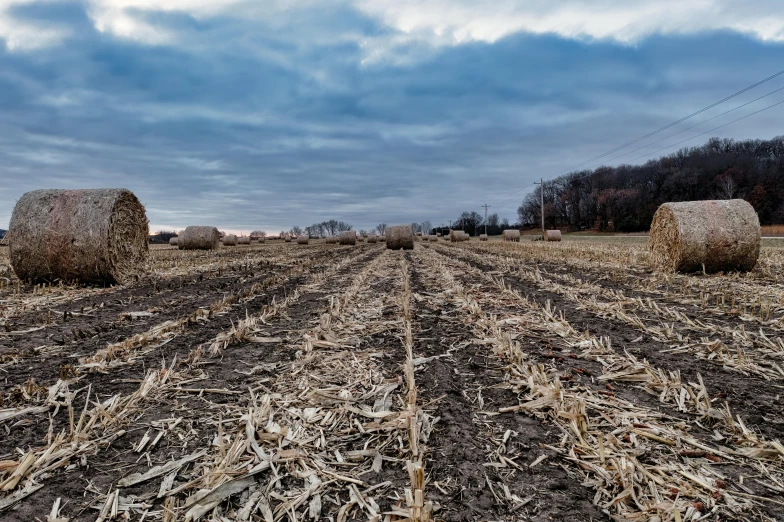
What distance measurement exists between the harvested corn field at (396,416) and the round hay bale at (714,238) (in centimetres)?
502

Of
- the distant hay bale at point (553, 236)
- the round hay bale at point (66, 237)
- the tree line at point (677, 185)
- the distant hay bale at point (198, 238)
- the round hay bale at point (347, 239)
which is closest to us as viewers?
the round hay bale at point (66, 237)

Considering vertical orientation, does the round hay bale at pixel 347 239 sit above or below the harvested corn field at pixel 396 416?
above

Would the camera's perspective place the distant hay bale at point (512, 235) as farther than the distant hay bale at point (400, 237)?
Yes

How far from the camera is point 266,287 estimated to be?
10.2 metres

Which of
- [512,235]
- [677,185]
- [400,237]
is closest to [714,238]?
[400,237]

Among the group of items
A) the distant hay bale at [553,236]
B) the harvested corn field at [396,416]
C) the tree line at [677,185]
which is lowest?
the harvested corn field at [396,416]

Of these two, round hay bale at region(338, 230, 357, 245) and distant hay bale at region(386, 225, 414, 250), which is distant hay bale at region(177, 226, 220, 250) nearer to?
distant hay bale at region(386, 225, 414, 250)

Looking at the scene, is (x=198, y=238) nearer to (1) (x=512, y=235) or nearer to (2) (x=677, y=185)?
(1) (x=512, y=235)

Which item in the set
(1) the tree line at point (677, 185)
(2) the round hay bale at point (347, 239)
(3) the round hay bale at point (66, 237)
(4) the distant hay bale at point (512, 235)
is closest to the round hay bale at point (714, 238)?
(3) the round hay bale at point (66, 237)

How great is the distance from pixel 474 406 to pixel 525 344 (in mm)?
1878

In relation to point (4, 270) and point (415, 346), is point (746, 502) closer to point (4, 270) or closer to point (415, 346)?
point (415, 346)

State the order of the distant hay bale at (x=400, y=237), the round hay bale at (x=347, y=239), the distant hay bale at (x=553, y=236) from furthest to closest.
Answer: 1. the round hay bale at (x=347, y=239)
2. the distant hay bale at (x=553, y=236)
3. the distant hay bale at (x=400, y=237)

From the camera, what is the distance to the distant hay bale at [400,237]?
27781 mm

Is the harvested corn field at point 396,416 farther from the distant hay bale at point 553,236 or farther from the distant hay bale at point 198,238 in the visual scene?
the distant hay bale at point 553,236
